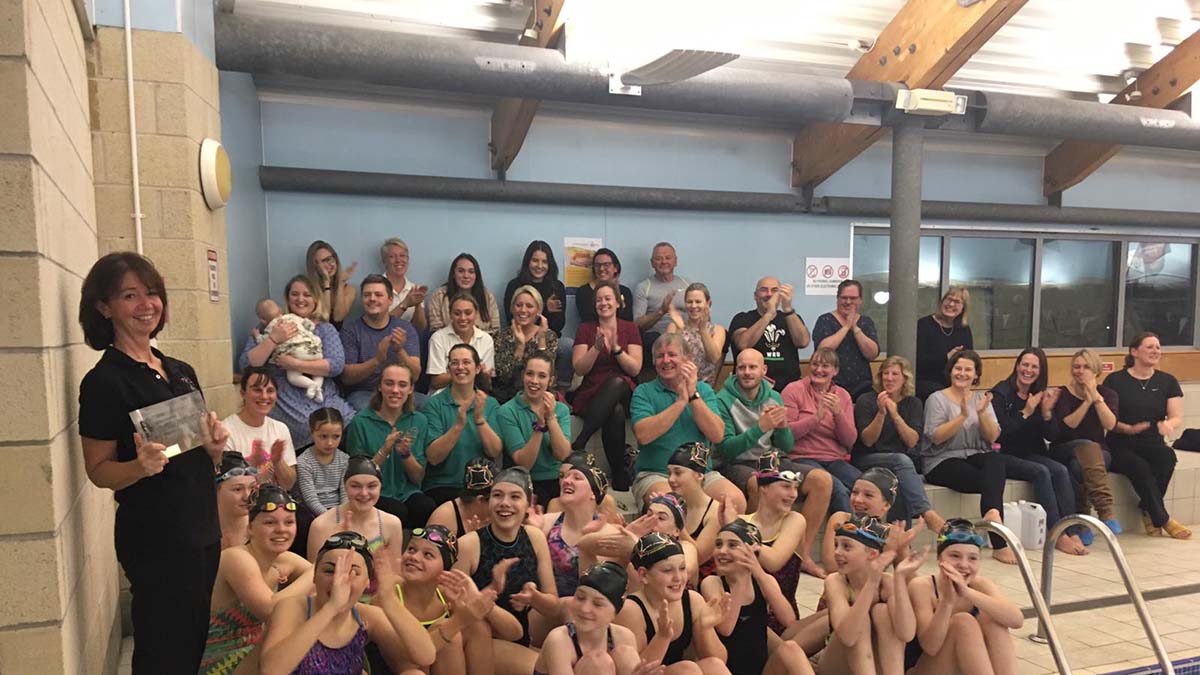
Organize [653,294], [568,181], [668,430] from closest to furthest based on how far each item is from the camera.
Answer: [668,430] → [653,294] → [568,181]

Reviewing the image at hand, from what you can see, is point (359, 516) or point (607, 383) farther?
point (607, 383)

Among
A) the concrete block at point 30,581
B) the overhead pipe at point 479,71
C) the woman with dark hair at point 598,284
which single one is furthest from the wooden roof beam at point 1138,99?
the concrete block at point 30,581

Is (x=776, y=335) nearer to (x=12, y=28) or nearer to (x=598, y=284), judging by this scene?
(x=598, y=284)

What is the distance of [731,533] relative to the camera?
3.47 m

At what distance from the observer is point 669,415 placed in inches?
198

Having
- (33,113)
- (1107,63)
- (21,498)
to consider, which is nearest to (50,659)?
(21,498)

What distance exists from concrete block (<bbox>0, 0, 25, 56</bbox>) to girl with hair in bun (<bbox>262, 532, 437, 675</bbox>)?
187cm

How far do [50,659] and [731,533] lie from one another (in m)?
2.60

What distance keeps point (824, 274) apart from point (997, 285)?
287 centimetres

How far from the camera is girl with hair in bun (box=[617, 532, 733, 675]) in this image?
3.09m

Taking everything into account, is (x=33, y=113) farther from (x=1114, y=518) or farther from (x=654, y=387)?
(x=1114, y=518)

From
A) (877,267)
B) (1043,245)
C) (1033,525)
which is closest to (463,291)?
(1033,525)

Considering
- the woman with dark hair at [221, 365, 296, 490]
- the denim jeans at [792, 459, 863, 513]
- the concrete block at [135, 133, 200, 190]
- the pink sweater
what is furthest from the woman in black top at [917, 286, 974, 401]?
the concrete block at [135, 133, 200, 190]

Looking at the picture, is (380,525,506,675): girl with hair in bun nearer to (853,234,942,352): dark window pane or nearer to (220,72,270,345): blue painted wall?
(220,72,270,345): blue painted wall
